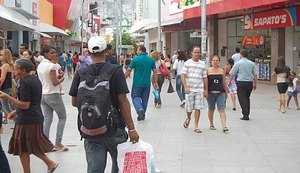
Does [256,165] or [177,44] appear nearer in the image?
[256,165]

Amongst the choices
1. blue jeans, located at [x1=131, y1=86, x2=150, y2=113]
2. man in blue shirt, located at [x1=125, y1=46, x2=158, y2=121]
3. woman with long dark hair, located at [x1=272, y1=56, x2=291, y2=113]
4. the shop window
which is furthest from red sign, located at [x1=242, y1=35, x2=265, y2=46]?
blue jeans, located at [x1=131, y1=86, x2=150, y2=113]

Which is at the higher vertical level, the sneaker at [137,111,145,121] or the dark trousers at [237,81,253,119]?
the dark trousers at [237,81,253,119]

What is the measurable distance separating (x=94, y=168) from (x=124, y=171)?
0.96ft

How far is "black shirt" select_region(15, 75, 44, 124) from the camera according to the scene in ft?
20.2

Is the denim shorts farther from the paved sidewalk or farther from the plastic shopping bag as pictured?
the plastic shopping bag

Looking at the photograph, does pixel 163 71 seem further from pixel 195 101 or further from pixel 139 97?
pixel 195 101

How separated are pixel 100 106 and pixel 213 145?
4662mm

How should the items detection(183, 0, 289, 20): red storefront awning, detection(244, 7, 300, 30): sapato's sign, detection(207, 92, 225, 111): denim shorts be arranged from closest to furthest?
1. detection(207, 92, 225, 111): denim shorts
2. detection(183, 0, 289, 20): red storefront awning
3. detection(244, 7, 300, 30): sapato's sign

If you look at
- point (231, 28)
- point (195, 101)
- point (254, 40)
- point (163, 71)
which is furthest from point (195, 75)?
point (231, 28)

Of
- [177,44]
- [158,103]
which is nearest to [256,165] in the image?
[158,103]

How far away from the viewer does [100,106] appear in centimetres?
454

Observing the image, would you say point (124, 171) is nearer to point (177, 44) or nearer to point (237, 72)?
point (237, 72)

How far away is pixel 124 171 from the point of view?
4.71 m

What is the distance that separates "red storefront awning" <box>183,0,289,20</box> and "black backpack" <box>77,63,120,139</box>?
16280 millimetres
